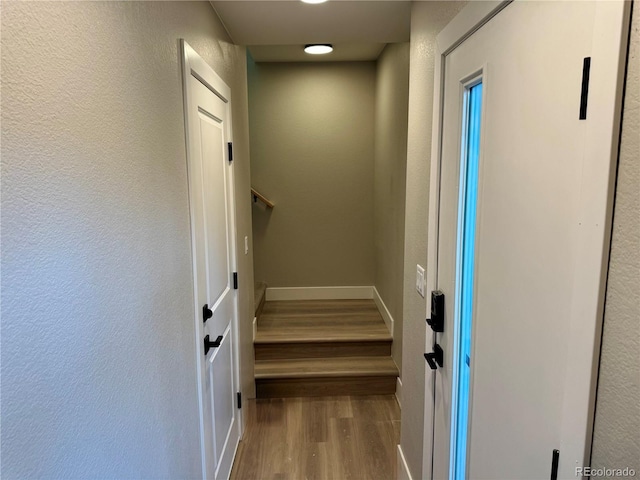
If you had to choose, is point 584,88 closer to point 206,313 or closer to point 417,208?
point 417,208

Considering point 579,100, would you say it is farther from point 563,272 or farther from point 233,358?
point 233,358

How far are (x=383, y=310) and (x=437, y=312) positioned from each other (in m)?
2.26

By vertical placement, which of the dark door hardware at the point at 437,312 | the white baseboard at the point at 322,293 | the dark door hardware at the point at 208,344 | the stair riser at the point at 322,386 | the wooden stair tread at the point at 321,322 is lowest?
the stair riser at the point at 322,386

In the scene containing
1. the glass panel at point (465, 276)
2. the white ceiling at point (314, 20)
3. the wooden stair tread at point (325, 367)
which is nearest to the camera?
the glass panel at point (465, 276)

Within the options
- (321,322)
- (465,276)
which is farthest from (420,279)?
(321,322)

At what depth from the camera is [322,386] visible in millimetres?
3166

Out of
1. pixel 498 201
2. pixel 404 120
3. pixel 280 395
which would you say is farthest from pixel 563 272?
pixel 280 395

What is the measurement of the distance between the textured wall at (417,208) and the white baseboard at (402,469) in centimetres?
4

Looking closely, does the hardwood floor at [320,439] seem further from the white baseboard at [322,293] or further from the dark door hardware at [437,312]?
the white baseboard at [322,293]

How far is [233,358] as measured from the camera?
7.93ft

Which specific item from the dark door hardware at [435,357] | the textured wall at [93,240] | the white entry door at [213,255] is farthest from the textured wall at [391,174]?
the textured wall at [93,240]

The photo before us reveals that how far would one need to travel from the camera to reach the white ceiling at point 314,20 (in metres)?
1.87

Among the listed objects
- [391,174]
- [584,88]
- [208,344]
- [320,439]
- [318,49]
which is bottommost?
[320,439]

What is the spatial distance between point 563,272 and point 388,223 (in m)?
2.74
